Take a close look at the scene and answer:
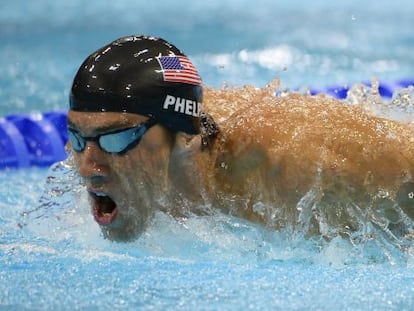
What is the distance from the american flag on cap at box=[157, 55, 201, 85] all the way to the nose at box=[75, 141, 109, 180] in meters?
0.26

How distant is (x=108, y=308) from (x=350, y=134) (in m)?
0.77

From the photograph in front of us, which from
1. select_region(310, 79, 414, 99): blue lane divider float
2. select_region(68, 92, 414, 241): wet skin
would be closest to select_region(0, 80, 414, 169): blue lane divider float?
select_region(310, 79, 414, 99): blue lane divider float

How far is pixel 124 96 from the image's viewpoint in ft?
7.13

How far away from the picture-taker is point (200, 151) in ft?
7.60

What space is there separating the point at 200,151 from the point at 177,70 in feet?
0.76

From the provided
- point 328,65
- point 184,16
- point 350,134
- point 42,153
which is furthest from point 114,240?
point 184,16

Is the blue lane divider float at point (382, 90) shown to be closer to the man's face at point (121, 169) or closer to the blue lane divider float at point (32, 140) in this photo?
the blue lane divider float at point (32, 140)

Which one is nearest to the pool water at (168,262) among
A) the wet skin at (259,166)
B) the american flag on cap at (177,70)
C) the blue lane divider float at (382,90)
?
the wet skin at (259,166)

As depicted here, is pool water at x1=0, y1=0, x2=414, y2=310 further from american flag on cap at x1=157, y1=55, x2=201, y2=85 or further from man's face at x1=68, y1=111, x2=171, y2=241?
american flag on cap at x1=157, y1=55, x2=201, y2=85

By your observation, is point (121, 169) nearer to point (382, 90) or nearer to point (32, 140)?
point (32, 140)

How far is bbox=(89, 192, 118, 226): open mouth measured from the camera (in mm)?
2270

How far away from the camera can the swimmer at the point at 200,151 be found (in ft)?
7.15

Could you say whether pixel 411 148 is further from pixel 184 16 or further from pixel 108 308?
pixel 184 16

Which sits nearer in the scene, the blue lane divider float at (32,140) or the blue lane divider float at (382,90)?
the blue lane divider float at (32,140)
